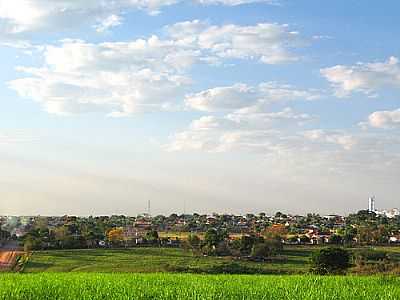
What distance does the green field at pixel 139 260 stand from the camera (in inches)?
2874

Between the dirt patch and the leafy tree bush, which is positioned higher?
the leafy tree bush

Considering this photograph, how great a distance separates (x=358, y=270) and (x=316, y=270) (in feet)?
11.7

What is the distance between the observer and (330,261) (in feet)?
191

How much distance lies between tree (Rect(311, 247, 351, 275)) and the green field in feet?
29.1

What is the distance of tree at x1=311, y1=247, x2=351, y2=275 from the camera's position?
56.7 m

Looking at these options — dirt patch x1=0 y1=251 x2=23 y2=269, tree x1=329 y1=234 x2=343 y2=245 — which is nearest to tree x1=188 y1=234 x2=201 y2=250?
tree x1=329 y1=234 x2=343 y2=245

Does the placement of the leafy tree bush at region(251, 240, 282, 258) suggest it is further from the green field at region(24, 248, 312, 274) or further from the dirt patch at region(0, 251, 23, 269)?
the dirt patch at region(0, 251, 23, 269)

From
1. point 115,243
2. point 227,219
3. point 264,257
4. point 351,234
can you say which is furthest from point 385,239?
point 227,219

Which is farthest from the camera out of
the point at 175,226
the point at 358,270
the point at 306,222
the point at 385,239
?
the point at 306,222

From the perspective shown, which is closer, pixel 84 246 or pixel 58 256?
pixel 58 256

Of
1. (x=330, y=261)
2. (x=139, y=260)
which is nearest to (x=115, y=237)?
(x=139, y=260)

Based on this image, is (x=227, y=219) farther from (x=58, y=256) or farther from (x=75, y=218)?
(x=58, y=256)

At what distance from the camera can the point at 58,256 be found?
85.4m

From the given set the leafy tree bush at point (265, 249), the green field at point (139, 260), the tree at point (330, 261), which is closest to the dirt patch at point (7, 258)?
the green field at point (139, 260)
